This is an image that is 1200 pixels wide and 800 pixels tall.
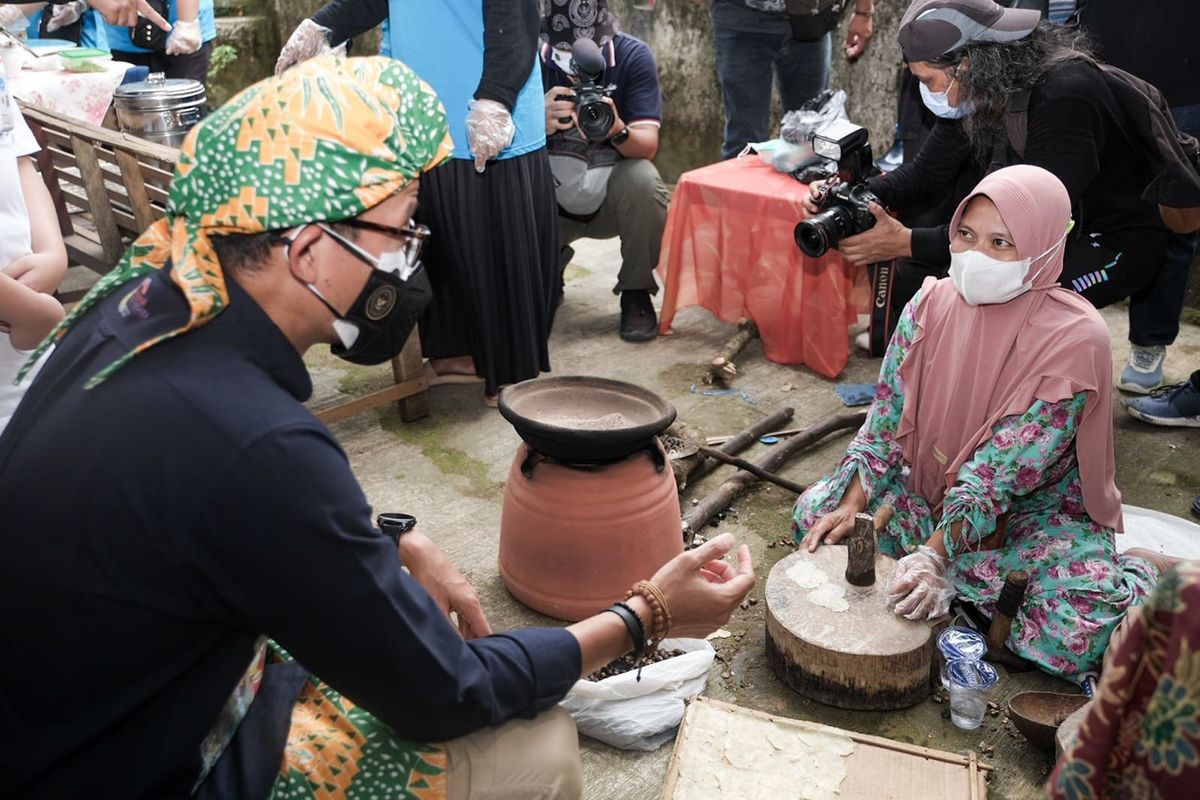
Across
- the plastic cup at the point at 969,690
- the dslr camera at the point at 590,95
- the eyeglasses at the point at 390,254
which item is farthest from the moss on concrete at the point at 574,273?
→ the eyeglasses at the point at 390,254

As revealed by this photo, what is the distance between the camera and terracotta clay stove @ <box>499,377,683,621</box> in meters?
2.86

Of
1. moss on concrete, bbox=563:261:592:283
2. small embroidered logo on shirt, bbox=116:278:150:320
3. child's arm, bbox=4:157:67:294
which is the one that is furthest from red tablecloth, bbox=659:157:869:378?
small embroidered logo on shirt, bbox=116:278:150:320

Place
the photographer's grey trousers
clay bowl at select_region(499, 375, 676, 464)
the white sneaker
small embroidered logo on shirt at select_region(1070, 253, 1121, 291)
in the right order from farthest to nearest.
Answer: the photographer's grey trousers, the white sneaker, small embroidered logo on shirt at select_region(1070, 253, 1121, 291), clay bowl at select_region(499, 375, 676, 464)

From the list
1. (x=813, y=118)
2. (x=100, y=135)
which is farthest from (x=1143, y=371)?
(x=100, y=135)

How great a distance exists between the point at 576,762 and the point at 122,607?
2.68 ft

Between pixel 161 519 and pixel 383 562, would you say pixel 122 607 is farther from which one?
pixel 383 562

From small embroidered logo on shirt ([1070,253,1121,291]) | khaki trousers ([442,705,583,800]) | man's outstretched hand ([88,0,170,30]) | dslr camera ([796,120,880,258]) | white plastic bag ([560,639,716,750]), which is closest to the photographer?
khaki trousers ([442,705,583,800])

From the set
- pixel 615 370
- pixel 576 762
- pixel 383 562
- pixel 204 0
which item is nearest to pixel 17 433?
pixel 383 562

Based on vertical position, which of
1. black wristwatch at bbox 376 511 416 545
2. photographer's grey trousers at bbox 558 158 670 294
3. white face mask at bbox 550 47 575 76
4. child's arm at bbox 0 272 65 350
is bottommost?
photographer's grey trousers at bbox 558 158 670 294

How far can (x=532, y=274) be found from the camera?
4066 millimetres

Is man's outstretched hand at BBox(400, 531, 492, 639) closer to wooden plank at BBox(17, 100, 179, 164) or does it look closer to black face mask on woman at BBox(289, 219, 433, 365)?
black face mask on woman at BBox(289, 219, 433, 365)

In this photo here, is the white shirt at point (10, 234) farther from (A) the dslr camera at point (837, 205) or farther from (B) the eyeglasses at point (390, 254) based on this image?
(A) the dslr camera at point (837, 205)

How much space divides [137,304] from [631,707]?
5.09 ft

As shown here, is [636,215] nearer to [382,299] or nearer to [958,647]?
[958,647]
